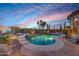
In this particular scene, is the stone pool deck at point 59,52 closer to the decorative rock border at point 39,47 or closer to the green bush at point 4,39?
the decorative rock border at point 39,47

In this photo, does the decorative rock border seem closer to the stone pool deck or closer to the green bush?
the stone pool deck

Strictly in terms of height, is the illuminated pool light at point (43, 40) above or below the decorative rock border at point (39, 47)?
above

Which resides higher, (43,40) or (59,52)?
(43,40)

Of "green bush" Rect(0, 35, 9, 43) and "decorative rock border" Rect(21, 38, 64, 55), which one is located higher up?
"green bush" Rect(0, 35, 9, 43)

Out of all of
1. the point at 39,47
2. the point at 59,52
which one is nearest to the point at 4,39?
the point at 39,47

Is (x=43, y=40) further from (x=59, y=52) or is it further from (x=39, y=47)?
(x=59, y=52)

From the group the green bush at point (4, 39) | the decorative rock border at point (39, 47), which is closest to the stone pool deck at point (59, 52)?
the decorative rock border at point (39, 47)

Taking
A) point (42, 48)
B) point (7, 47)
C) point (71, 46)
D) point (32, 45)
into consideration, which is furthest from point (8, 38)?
point (71, 46)

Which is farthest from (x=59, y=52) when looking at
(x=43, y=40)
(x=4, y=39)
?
(x=4, y=39)

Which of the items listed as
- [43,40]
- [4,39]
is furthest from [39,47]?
[4,39]

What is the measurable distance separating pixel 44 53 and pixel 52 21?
385 millimetres

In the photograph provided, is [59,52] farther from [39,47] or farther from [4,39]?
[4,39]

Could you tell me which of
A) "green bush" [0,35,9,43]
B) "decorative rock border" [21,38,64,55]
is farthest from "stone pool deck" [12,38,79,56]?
"green bush" [0,35,9,43]

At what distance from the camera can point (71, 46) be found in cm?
189
